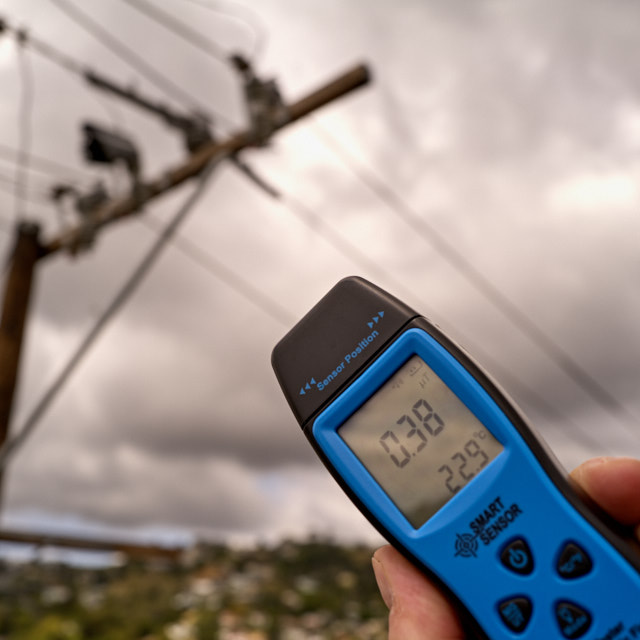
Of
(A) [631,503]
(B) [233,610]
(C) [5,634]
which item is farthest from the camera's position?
(B) [233,610]

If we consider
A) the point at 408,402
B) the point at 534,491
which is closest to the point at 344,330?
the point at 408,402

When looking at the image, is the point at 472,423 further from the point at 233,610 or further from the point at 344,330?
the point at 233,610

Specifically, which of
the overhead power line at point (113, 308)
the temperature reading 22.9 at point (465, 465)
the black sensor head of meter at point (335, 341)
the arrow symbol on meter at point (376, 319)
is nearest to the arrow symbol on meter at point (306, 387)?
the black sensor head of meter at point (335, 341)

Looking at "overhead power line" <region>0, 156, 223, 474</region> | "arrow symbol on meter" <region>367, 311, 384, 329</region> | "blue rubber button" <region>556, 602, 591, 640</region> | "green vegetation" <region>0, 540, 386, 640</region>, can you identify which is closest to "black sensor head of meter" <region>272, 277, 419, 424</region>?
"arrow symbol on meter" <region>367, 311, 384, 329</region>

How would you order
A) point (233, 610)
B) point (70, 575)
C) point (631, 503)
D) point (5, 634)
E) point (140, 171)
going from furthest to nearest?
point (70, 575) < point (233, 610) < point (5, 634) < point (140, 171) < point (631, 503)

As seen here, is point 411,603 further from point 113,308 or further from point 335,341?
point 113,308
